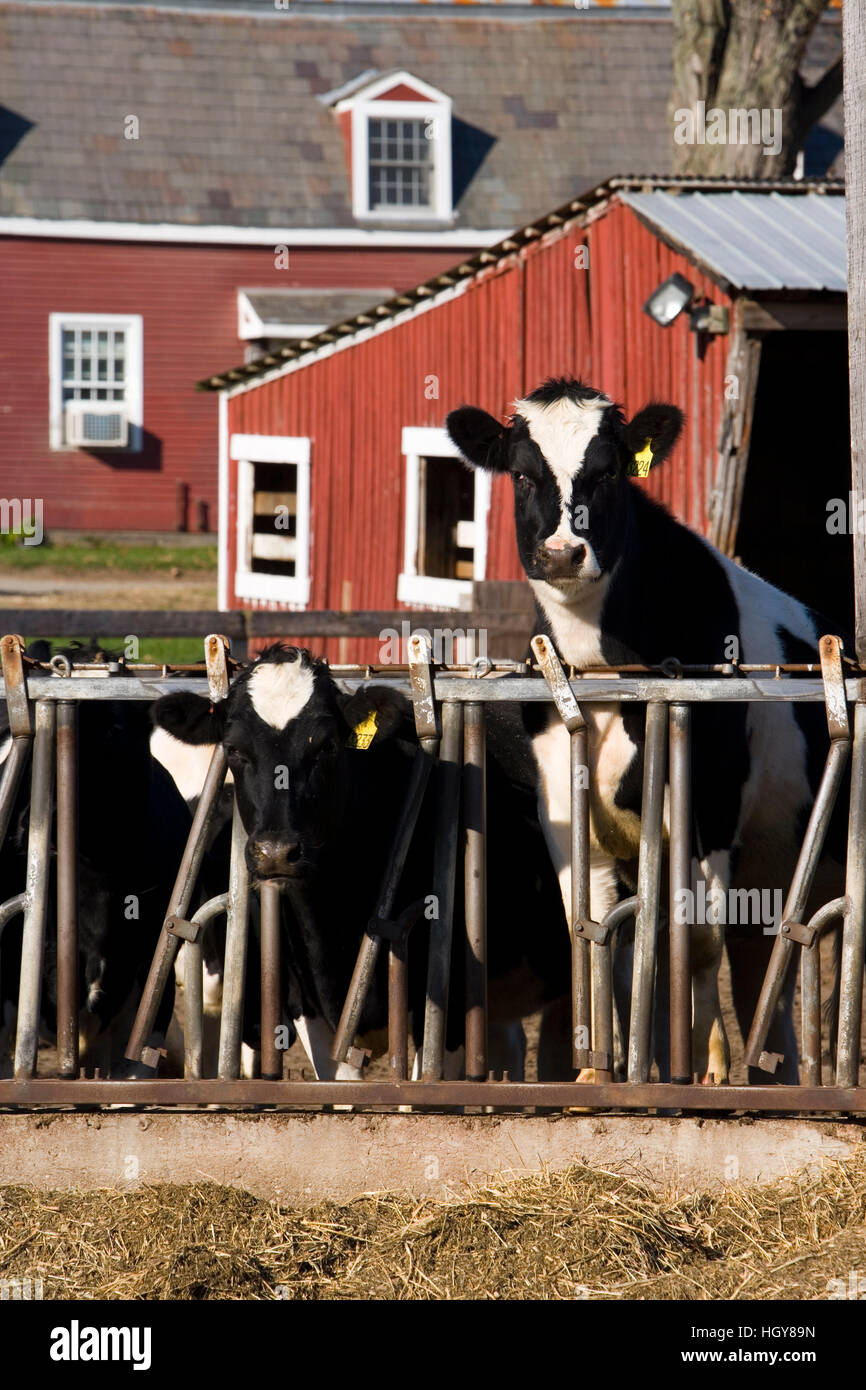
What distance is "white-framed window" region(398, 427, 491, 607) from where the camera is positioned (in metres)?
15.2

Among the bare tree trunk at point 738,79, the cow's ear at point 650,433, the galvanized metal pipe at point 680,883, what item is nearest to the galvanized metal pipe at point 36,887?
the galvanized metal pipe at point 680,883

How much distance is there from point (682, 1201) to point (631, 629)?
1.88 metres

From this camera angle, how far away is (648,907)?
481 cm

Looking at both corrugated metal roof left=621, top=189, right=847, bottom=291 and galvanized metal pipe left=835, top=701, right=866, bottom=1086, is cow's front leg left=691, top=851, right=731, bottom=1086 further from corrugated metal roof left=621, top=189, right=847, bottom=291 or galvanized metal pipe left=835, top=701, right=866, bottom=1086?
corrugated metal roof left=621, top=189, right=847, bottom=291

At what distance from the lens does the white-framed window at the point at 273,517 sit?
17203 millimetres

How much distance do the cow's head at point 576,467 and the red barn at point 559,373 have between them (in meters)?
4.29

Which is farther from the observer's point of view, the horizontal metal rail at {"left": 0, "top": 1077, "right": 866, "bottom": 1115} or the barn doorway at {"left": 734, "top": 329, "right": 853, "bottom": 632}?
the barn doorway at {"left": 734, "top": 329, "right": 853, "bottom": 632}

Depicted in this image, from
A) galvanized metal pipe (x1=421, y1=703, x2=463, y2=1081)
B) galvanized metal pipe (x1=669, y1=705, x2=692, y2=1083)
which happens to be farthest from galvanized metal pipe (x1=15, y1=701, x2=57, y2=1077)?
galvanized metal pipe (x1=669, y1=705, x2=692, y2=1083)

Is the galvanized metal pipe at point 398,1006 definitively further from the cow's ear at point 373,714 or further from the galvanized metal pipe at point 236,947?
the cow's ear at point 373,714

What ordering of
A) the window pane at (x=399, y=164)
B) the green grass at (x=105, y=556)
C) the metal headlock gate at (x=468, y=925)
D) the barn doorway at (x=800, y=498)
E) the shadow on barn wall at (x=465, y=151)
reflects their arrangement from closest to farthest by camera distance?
the metal headlock gate at (x=468, y=925)
the barn doorway at (x=800, y=498)
the green grass at (x=105, y=556)
the window pane at (x=399, y=164)
the shadow on barn wall at (x=465, y=151)

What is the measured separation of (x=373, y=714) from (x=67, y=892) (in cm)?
102

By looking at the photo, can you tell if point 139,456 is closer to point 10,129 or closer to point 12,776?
point 10,129

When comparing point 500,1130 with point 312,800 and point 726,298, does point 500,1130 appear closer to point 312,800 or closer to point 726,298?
point 312,800
